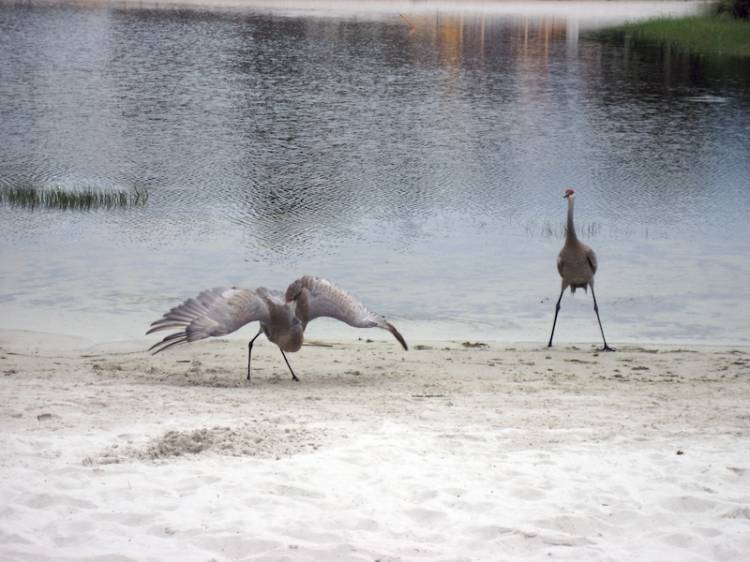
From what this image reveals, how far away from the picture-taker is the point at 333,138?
24.6m

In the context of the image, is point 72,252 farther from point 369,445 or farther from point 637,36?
point 637,36

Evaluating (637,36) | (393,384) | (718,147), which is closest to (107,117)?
(718,147)

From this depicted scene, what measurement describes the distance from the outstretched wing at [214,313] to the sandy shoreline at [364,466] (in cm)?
49

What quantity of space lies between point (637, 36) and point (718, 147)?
25581mm

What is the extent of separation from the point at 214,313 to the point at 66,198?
10841mm

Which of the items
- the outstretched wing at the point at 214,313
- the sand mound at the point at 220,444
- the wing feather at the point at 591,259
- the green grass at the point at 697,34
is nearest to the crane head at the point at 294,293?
the outstretched wing at the point at 214,313

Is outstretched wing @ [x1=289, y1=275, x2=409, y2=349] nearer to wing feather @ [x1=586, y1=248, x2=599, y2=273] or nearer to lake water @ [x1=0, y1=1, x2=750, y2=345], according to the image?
lake water @ [x1=0, y1=1, x2=750, y2=345]

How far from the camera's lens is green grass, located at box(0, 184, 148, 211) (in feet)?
60.1

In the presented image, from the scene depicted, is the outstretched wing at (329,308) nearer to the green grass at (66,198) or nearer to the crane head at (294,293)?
the crane head at (294,293)

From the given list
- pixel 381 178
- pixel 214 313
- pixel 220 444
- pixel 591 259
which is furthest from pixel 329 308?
pixel 381 178

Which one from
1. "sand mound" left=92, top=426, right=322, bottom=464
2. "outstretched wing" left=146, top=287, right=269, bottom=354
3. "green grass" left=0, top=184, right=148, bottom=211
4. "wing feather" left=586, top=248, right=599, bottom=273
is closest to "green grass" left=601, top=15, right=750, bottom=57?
"green grass" left=0, top=184, right=148, bottom=211

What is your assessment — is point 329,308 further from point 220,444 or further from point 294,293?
point 220,444

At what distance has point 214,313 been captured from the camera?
8430 millimetres

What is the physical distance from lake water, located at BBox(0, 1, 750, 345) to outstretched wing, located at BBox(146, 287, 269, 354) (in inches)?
119
